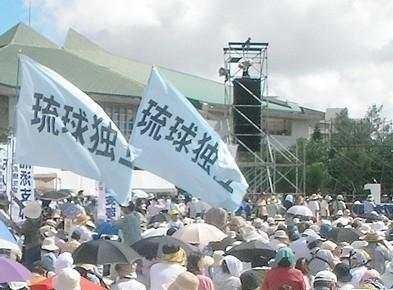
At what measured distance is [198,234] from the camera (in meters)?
10.7

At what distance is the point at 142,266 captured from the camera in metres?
9.31

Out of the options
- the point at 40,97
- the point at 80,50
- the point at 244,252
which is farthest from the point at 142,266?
the point at 80,50

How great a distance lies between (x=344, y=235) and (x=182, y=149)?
241 cm

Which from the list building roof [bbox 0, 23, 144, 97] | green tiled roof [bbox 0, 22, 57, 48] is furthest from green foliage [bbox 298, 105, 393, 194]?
green tiled roof [bbox 0, 22, 57, 48]

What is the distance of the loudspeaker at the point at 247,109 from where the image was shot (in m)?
31.0

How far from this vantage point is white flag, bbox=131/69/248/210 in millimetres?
11797

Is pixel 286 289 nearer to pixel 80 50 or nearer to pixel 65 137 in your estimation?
pixel 65 137

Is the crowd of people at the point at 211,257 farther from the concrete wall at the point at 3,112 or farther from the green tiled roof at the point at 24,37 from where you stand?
the green tiled roof at the point at 24,37

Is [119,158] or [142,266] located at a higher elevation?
[119,158]

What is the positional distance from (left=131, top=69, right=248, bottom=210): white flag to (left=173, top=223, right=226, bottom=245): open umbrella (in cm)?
90

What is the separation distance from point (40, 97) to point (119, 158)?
1272 millimetres

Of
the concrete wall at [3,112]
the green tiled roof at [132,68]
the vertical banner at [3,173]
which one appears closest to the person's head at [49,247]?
the vertical banner at [3,173]

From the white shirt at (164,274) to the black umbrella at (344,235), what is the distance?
445cm

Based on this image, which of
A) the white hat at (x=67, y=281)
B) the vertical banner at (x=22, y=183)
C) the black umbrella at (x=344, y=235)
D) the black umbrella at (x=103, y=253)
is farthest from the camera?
the vertical banner at (x=22, y=183)
